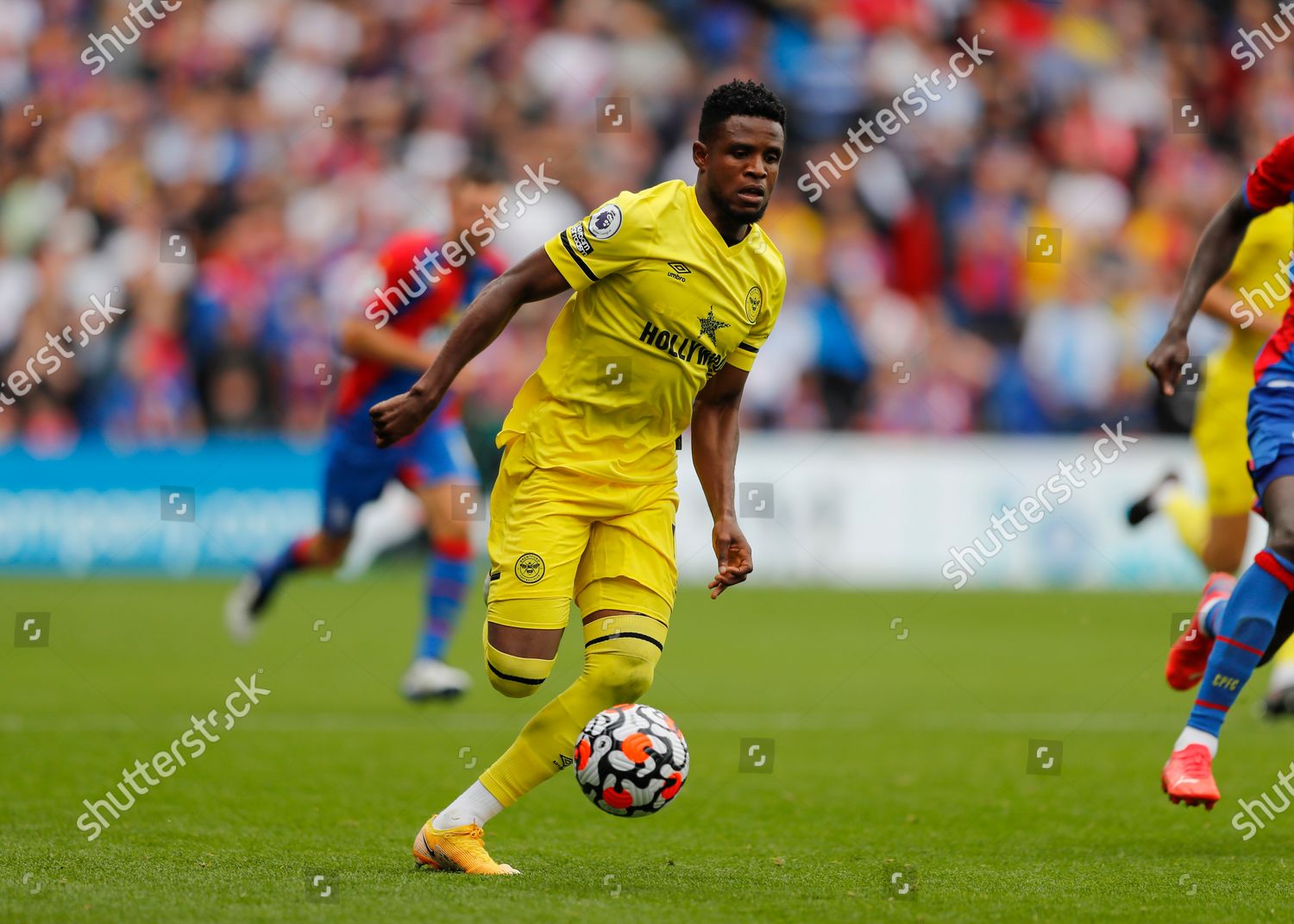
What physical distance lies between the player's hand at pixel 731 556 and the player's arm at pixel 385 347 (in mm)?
4547

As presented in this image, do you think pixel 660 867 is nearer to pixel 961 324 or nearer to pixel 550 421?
pixel 550 421

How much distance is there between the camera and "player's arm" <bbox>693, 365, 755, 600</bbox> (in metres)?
5.86

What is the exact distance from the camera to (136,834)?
20.1ft

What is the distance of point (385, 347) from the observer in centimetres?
1003

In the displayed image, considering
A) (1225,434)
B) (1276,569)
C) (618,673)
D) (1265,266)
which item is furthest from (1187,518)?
(618,673)

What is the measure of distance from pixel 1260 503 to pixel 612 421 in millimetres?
2273

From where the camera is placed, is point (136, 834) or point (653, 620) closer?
point (653, 620)

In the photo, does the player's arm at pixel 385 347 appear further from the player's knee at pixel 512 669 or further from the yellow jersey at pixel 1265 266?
the player's knee at pixel 512 669

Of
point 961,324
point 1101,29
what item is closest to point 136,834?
point 961,324

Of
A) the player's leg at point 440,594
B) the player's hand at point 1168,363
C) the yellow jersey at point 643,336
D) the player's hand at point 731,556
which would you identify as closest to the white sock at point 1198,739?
the player's hand at point 1168,363

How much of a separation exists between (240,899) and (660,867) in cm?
140

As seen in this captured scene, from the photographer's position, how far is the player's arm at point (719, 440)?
231 inches

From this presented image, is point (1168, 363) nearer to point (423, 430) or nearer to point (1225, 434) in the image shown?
point (1225, 434)

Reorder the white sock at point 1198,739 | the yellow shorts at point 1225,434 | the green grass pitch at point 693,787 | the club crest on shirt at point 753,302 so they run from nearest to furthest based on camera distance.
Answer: the green grass pitch at point 693,787
the club crest on shirt at point 753,302
the white sock at point 1198,739
the yellow shorts at point 1225,434
